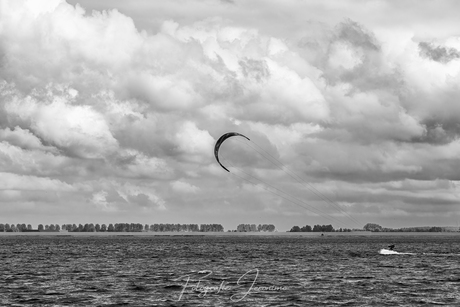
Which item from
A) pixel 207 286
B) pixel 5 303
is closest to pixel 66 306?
pixel 5 303

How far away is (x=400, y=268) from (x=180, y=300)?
147 ft

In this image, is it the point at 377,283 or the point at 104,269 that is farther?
the point at 104,269

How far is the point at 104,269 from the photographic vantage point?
83812 mm

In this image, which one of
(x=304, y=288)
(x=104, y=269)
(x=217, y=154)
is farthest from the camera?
(x=104, y=269)

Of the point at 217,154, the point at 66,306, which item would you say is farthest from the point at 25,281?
the point at 217,154

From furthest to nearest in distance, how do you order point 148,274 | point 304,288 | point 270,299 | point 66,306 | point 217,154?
point 148,274 < point 217,154 < point 304,288 < point 270,299 < point 66,306

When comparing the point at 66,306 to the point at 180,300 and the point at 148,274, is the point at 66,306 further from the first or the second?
the point at 148,274

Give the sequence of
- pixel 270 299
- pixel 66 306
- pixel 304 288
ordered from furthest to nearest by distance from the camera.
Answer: pixel 304 288 → pixel 270 299 → pixel 66 306

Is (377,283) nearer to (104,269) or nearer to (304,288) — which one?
(304,288)

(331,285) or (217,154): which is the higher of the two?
(217,154)

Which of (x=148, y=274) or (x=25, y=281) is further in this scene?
(x=148, y=274)

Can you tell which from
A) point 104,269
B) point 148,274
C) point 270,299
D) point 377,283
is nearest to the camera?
point 270,299

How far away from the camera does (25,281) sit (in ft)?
221

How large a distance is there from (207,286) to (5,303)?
1983cm
